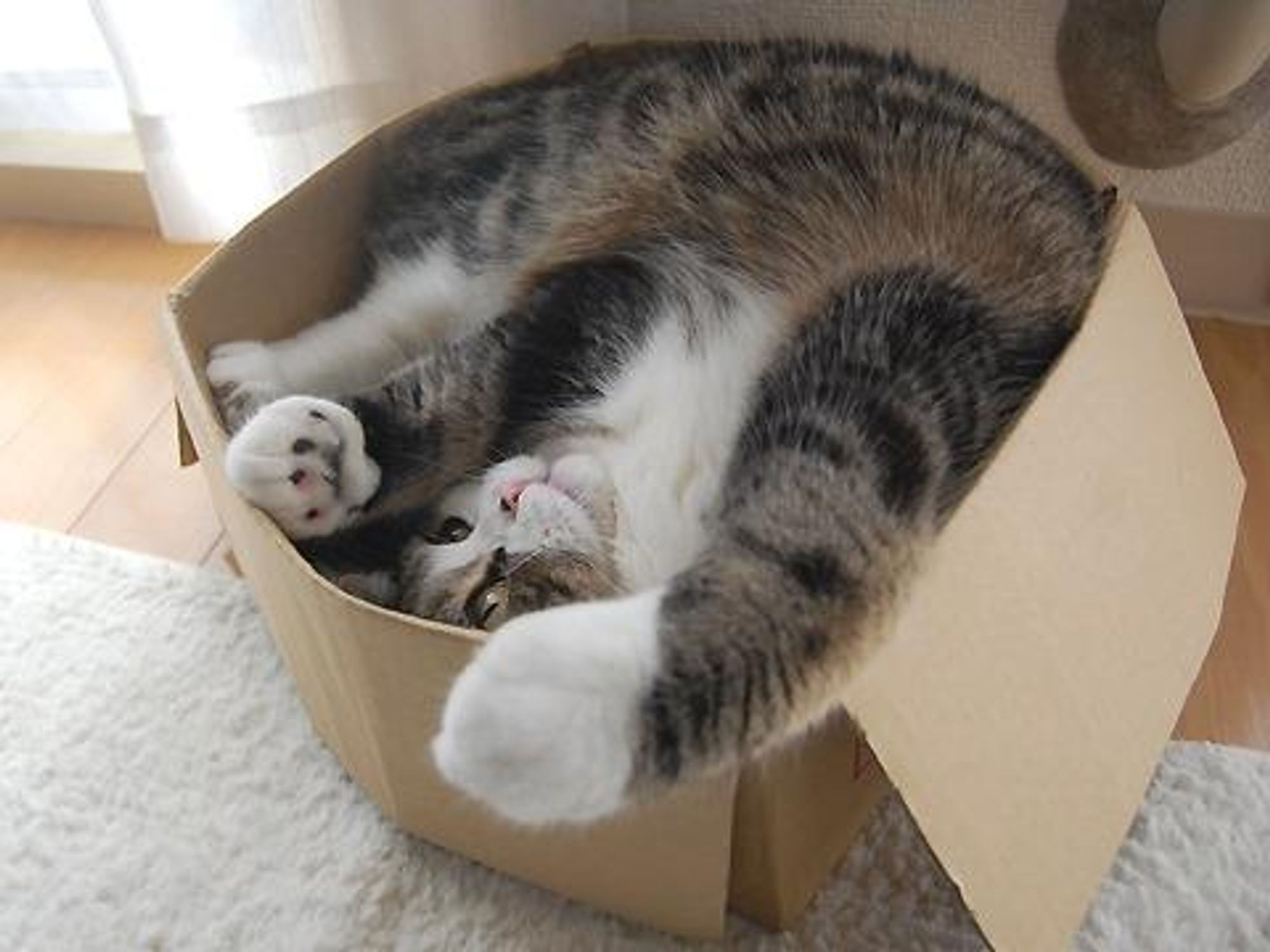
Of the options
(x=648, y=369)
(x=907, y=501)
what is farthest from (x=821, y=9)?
(x=907, y=501)

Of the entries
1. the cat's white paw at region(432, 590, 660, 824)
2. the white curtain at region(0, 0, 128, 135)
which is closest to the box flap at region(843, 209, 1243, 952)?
the cat's white paw at region(432, 590, 660, 824)

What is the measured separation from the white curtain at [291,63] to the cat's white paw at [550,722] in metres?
0.78

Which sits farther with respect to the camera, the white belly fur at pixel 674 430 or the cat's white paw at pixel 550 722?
the white belly fur at pixel 674 430

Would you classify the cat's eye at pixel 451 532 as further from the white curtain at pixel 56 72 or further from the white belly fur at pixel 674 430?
the white curtain at pixel 56 72

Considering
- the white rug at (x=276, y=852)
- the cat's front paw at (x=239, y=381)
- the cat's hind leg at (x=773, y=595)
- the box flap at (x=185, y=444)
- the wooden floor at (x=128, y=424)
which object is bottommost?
the white rug at (x=276, y=852)

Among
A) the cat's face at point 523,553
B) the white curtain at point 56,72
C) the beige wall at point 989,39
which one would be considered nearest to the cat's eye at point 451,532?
the cat's face at point 523,553

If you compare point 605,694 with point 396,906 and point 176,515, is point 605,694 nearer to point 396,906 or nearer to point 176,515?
point 396,906

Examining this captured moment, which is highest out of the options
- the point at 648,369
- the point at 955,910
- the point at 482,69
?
the point at 482,69

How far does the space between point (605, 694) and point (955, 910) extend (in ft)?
1.54

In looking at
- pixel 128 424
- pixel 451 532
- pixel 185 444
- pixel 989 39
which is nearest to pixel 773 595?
pixel 451 532

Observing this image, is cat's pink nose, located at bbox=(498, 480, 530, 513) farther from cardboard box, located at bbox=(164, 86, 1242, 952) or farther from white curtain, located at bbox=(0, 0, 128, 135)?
white curtain, located at bbox=(0, 0, 128, 135)

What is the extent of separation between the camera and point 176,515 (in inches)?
52.2

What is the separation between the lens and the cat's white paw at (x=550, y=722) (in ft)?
2.07

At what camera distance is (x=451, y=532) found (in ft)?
3.37
